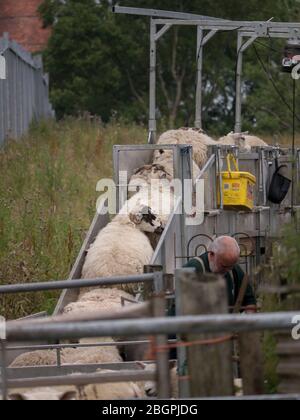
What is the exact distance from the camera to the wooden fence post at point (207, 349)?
18.9 ft

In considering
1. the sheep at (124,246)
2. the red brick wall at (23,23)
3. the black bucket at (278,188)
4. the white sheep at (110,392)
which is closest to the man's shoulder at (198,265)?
the white sheep at (110,392)

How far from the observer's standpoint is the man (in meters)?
8.88

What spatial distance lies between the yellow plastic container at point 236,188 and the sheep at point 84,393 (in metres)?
6.59

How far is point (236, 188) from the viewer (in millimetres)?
14117

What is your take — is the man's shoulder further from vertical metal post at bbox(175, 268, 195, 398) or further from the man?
vertical metal post at bbox(175, 268, 195, 398)

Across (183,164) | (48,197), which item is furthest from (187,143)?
(48,197)

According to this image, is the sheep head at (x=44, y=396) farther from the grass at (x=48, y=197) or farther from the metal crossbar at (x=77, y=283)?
the grass at (x=48, y=197)

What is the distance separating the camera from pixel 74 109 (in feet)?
134

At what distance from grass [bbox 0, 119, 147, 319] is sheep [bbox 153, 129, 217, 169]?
1854 mm

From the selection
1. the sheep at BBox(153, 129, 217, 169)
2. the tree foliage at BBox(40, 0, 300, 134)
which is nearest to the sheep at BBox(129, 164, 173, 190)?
the sheep at BBox(153, 129, 217, 169)

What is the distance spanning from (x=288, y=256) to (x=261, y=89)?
1324 inches

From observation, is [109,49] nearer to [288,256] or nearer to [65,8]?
[65,8]
